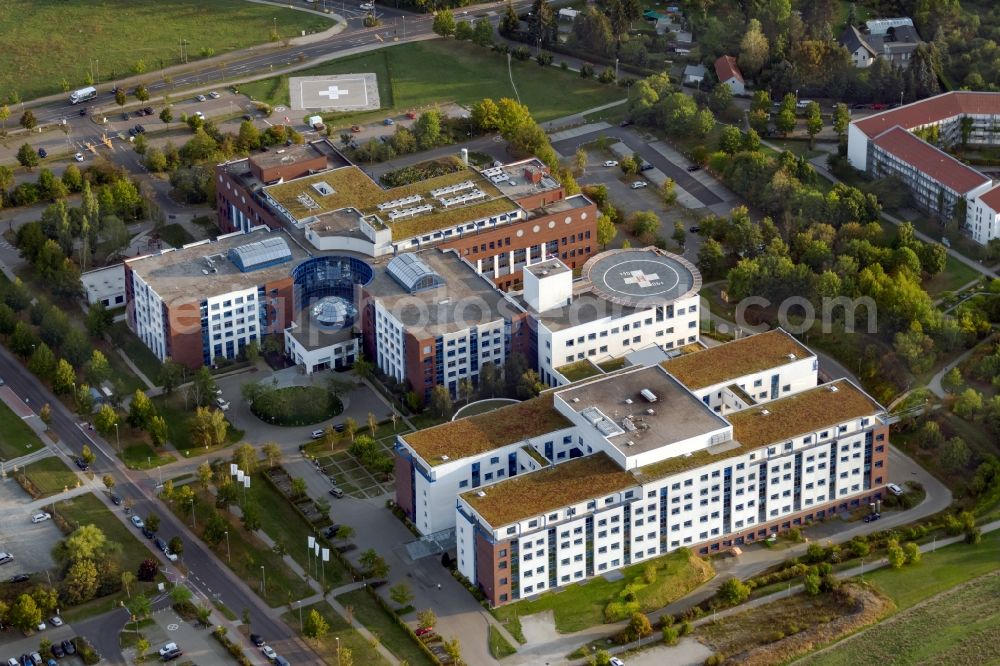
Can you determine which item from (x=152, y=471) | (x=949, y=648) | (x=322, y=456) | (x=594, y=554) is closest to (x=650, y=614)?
(x=594, y=554)

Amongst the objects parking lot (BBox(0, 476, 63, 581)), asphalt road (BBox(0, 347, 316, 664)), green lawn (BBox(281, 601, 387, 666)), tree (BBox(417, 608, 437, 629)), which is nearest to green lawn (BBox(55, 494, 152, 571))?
asphalt road (BBox(0, 347, 316, 664))

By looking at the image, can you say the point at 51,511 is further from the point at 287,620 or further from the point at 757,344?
the point at 757,344

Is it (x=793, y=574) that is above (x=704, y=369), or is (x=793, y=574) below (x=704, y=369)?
below

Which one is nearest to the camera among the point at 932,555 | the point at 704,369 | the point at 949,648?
the point at 949,648

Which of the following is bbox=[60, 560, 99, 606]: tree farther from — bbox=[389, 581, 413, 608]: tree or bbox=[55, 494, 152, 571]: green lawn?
bbox=[389, 581, 413, 608]: tree

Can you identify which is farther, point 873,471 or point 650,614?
point 873,471

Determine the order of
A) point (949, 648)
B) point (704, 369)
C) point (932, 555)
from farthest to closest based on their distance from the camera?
1. point (704, 369)
2. point (932, 555)
3. point (949, 648)

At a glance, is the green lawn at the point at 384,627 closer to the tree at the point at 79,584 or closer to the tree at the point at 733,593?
the tree at the point at 79,584
